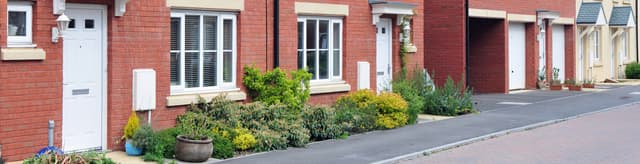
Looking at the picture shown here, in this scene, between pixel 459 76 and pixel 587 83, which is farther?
pixel 587 83

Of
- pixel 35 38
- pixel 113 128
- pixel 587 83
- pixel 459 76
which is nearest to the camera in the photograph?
pixel 35 38

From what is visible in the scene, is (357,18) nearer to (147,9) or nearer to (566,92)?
(147,9)

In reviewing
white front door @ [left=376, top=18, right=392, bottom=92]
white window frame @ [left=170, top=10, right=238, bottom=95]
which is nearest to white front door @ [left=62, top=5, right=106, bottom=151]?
white window frame @ [left=170, top=10, right=238, bottom=95]

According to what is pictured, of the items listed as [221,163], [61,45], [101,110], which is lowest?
[221,163]

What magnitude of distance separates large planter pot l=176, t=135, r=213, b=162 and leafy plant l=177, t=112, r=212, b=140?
0.26 meters

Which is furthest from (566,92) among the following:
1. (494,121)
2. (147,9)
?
(147,9)

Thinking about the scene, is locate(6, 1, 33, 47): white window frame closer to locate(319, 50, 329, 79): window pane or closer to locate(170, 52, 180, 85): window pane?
locate(170, 52, 180, 85): window pane

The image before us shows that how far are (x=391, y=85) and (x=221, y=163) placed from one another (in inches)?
297

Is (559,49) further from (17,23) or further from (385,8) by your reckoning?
(17,23)

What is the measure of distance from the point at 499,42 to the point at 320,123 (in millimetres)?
13662

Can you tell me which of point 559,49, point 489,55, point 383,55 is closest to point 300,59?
point 383,55

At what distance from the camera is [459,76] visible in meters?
23.5

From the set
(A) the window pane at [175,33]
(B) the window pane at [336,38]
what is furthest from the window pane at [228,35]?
(B) the window pane at [336,38]

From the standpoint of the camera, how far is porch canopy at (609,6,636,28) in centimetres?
3588
